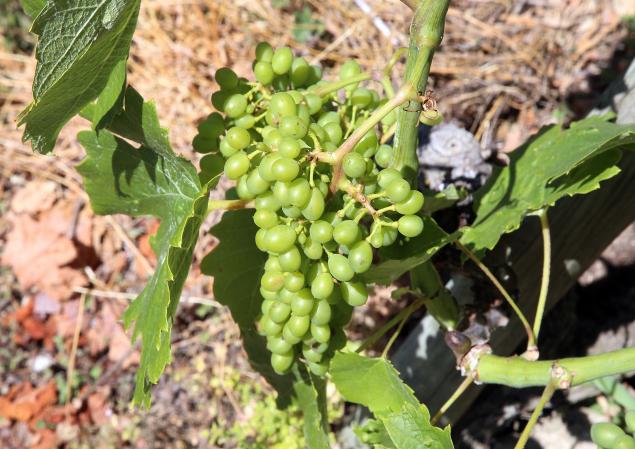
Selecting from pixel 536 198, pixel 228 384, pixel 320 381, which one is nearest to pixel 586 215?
pixel 536 198

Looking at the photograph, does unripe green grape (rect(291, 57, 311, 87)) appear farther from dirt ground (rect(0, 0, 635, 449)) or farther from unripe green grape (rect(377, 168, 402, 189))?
dirt ground (rect(0, 0, 635, 449))

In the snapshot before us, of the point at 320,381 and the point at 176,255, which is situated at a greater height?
the point at 176,255

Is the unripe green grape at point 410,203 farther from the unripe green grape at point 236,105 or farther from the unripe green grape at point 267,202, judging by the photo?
the unripe green grape at point 236,105

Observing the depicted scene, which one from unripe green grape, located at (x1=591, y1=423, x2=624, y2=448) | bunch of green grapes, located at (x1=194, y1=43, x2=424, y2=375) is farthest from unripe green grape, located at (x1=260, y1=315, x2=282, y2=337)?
unripe green grape, located at (x1=591, y1=423, x2=624, y2=448)

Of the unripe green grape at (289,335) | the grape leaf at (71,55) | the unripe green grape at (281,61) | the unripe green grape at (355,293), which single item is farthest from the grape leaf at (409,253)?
the grape leaf at (71,55)

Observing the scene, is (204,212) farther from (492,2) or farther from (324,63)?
(492,2)

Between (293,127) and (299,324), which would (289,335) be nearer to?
(299,324)

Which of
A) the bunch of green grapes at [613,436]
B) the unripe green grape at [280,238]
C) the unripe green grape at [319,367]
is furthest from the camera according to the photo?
the unripe green grape at [319,367]
